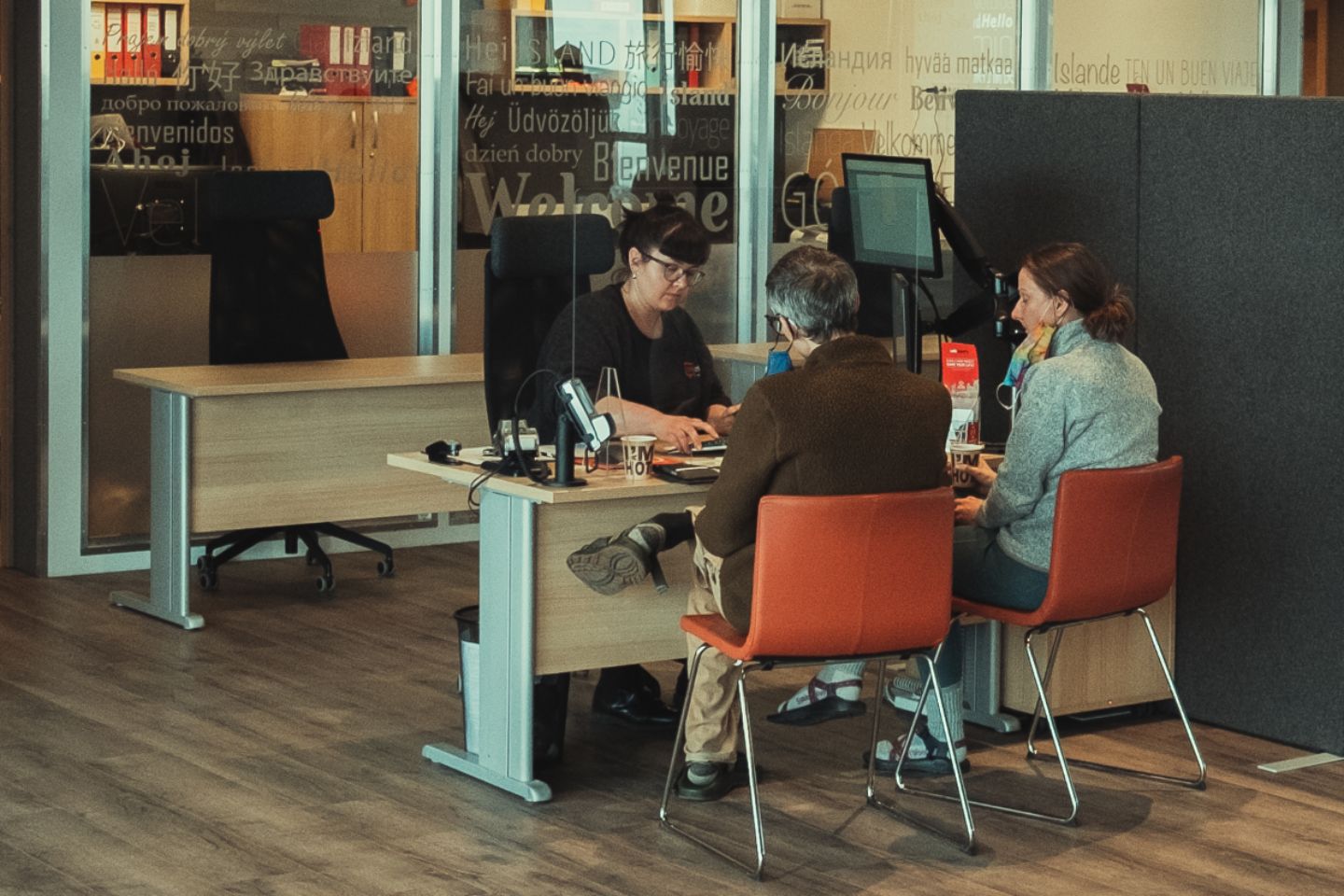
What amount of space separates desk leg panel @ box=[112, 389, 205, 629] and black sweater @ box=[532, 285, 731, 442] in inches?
62.4

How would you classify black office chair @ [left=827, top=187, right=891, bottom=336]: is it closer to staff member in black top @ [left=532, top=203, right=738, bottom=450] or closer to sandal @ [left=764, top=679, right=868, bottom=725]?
staff member in black top @ [left=532, top=203, right=738, bottom=450]

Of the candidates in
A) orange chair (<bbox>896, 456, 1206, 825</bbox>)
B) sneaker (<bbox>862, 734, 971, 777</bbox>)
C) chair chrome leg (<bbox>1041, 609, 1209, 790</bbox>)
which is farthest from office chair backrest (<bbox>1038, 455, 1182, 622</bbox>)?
sneaker (<bbox>862, 734, 971, 777</bbox>)

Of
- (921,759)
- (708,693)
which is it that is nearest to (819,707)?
(921,759)

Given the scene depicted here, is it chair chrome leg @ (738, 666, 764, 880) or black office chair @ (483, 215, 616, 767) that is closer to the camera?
chair chrome leg @ (738, 666, 764, 880)

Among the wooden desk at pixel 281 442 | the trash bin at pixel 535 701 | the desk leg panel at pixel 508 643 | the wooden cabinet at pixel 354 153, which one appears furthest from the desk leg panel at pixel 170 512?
the desk leg panel at pixel 508 643

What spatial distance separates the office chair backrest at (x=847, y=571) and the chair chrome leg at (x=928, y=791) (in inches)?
8.0

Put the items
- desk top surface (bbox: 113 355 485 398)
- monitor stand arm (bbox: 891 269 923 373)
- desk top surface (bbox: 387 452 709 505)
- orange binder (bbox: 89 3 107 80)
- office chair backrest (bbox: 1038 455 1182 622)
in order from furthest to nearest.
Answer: orange binder (bbox: 89 3 107 80) < desk top surface (bbox: 113 355 485 398) < monitor stand arm (bbox: 891 269 923 373) < desk top surface (bbox: 387 452 709 505) < office chair backrest (bbox: 1038 455 1182 622)

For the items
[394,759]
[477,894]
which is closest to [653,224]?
[394,759]

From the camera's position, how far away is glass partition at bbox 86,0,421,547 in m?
6.75

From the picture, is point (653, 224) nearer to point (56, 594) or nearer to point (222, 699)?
point (222, 699)

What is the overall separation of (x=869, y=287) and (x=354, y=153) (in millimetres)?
2632

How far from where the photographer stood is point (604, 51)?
24.2ft

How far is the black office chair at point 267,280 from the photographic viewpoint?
6531 millimetres

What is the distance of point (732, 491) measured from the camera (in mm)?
3924
